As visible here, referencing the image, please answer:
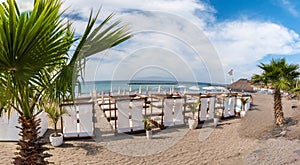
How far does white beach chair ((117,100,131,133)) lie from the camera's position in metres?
6.04

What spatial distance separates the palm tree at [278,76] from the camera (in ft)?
24.7

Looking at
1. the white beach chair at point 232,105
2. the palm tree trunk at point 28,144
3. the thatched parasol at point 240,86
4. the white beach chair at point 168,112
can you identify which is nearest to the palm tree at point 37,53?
the palm tree trunk at point 28,144

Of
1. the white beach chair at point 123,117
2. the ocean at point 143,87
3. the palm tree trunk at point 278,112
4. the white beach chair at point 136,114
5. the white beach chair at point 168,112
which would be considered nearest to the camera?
the white beach chair at point 123,117

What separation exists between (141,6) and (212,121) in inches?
191

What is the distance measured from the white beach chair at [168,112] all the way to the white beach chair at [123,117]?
54.0 inches

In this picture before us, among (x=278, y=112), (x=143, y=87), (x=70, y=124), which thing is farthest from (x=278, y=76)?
(x=143, y=87)

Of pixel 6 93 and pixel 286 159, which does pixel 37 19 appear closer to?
pixel 6 93

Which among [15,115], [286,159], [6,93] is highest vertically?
[6,93]

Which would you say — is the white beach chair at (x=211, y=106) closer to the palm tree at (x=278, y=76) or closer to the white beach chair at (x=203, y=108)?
the white beach chair at (x=203, y=108)

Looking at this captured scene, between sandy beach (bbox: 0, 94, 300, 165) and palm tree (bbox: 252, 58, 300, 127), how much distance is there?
3.24 feet

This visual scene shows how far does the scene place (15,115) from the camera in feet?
17.3

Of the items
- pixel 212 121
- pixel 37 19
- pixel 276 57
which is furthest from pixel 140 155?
pixel 276 57

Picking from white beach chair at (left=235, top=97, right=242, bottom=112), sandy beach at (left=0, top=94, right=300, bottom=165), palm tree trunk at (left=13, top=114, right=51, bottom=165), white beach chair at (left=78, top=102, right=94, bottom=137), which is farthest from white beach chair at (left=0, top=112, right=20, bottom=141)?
white beach chair at (left=235, top=97, right=242, bottom=112)

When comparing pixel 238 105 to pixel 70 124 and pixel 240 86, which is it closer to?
pixel 70 124
